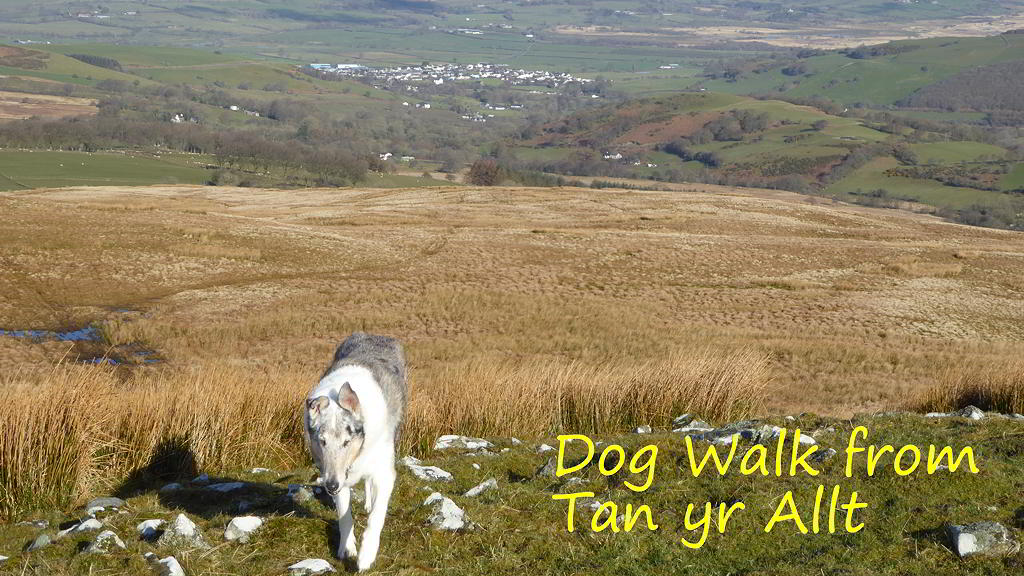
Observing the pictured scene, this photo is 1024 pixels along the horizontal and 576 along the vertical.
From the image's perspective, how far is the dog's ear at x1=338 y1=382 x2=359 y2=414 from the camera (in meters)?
7.13

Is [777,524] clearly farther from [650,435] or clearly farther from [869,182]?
[869,182]

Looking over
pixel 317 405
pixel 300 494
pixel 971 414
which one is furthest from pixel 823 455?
pixel 317 405

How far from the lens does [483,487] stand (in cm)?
980

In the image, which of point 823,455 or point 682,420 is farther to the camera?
point 682,420

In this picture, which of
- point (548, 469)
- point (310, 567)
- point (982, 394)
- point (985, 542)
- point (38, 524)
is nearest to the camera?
point (310, 567)

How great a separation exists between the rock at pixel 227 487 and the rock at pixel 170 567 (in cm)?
233

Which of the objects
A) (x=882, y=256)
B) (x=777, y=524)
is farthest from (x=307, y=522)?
(x=882, y=256)

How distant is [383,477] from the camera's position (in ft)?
25.7

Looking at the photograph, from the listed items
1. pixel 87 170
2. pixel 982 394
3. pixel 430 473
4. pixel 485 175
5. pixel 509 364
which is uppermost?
pixel 430 473

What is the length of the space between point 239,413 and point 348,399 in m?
5.88

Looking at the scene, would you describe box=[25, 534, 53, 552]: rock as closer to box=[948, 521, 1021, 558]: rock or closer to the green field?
box=[948, 521, 1021, 558]: rock

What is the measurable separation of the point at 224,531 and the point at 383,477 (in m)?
1.72

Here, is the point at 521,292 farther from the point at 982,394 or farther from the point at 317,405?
the point at 317,405

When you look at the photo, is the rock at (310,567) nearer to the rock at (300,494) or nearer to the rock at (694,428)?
the rock at (300,494)
